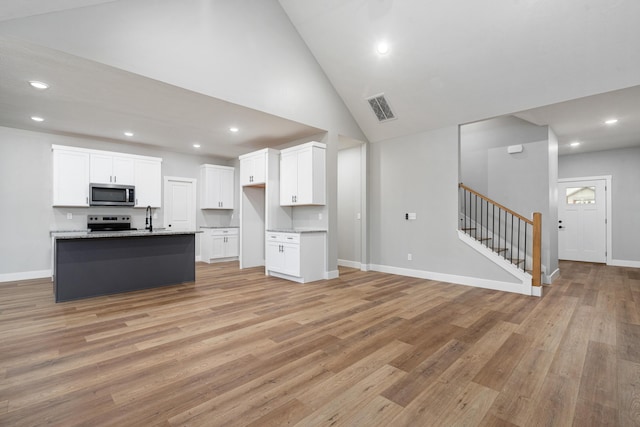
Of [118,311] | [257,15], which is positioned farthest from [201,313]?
[257,15]

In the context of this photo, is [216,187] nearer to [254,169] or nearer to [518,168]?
[254,169]

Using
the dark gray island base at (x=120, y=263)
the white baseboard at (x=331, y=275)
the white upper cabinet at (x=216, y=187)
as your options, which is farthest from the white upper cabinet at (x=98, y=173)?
the white baseboard at (x=331, y=275)

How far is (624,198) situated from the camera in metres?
7.00

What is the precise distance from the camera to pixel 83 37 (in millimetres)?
3072

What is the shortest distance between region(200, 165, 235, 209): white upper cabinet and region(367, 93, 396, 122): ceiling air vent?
4.46 metres

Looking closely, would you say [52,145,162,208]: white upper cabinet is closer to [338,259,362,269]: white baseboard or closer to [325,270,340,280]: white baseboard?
[325,270,340,280]: white baseboard

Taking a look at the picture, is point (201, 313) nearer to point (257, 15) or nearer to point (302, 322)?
point (302, 322)

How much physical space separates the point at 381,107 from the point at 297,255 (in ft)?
10.7

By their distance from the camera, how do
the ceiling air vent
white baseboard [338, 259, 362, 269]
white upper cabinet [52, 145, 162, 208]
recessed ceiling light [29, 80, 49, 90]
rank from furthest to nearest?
white baseboard [338, 259, 362, 269] < white upper cabinet [52, 145, 162, 208] < the ceiling air vent < recessed ceiling light [29, 80, 49, 90]

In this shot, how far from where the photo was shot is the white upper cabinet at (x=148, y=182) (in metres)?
6.57

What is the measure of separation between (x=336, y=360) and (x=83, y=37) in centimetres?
410

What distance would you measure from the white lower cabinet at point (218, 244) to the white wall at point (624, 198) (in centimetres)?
953

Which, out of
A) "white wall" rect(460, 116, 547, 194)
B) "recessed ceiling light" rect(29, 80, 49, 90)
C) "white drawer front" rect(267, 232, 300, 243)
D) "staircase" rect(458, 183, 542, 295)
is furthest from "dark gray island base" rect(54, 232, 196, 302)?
"white wall" rect(460, 116, 547, 194)

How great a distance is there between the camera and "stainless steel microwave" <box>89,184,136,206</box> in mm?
5863
